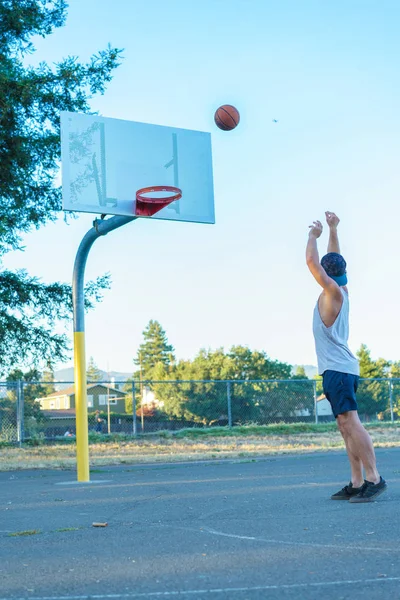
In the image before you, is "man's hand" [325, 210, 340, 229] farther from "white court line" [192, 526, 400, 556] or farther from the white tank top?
"white court line" [192, 526, 400, 556]

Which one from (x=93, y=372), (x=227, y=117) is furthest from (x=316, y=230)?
(x=93, y=372)

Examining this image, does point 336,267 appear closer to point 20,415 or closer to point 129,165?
point 129,165

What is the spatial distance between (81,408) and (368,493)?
483cm

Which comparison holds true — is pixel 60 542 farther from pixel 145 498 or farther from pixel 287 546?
pixel 145 498

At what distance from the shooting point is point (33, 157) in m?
17.0

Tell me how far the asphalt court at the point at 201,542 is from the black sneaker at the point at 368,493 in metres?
0.08

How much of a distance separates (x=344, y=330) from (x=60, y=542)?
2.97 m

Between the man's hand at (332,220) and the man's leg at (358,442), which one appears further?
the man's hand at (332,220)

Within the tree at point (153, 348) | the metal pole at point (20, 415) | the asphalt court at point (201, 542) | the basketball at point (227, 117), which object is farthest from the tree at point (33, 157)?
the tree at point (153, 348)

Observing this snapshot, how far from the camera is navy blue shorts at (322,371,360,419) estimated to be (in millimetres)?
6434

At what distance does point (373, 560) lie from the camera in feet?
13.1

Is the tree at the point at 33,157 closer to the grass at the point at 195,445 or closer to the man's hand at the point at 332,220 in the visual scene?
the grass at the point at 195,445

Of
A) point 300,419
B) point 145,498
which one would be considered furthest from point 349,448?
point 300,419

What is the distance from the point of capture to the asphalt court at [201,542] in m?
3.55
